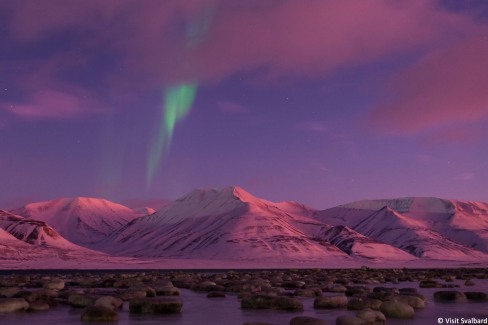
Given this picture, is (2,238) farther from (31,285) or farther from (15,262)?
(31,285)

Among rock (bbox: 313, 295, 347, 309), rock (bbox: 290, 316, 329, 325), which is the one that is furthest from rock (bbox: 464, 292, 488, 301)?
rock (bbox: 290, 316, 329, 325)

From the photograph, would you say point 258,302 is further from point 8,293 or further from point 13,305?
point 8,293

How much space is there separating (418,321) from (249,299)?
905 centimetres

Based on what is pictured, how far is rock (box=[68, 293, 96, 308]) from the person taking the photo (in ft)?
101

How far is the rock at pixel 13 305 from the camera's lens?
2811 centimetres

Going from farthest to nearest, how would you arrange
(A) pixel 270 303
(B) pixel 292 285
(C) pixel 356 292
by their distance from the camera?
(B) pixel 292 285
(C) pixel 356 292
(A) pixel 270 303

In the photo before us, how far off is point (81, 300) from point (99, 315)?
7.12 m

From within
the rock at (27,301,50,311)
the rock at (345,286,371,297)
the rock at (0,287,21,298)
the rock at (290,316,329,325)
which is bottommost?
the rock at (290,316,329,325)

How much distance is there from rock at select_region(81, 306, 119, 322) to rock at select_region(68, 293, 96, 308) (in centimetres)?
634

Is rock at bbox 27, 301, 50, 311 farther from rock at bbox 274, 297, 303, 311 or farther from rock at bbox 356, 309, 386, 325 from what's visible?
rock at bbox 356, 309, 386, 325

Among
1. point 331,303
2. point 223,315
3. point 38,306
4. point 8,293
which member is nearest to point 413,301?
point 331,303

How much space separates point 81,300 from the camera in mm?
31219

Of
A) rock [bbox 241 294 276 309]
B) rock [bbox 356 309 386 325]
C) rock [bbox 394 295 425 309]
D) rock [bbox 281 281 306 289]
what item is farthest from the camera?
rock [bbox 281 281 306 289]

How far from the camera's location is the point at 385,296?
3259cm
